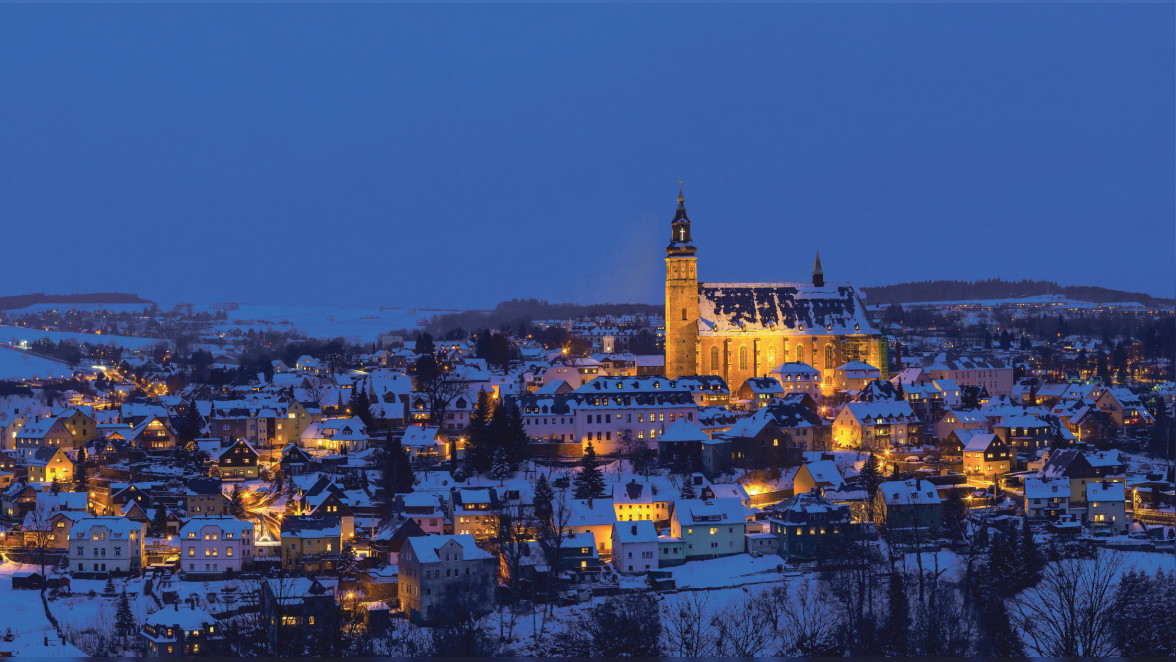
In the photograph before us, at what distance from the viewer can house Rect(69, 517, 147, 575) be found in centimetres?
2642

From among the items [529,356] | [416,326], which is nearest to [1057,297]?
[416,326]

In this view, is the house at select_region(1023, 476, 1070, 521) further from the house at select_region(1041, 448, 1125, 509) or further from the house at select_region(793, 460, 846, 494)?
the house at select_region(793, 460, 846, 494)

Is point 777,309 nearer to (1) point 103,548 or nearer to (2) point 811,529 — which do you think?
(2) point 811,529

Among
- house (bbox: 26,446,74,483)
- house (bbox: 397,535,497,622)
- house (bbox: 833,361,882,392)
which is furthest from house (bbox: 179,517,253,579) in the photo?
house (bbox: 833,361,882,392)

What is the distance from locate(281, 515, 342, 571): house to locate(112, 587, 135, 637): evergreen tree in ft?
12.1

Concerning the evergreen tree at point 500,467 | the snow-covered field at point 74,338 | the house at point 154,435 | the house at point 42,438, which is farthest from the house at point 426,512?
the snow-covered field at point 74,338

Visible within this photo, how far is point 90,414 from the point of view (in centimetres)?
3941

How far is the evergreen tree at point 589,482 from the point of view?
2967cm

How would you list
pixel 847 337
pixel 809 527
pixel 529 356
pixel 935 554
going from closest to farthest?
pixel 935 554 < pixel 809 527 < pixel 847 337 < pixel 529 356

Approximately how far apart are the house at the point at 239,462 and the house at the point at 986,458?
19139 mm

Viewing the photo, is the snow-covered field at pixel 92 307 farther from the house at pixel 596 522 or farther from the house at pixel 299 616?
the house at pixel 299 616

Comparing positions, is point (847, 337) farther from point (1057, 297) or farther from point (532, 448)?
point (1057, 297)

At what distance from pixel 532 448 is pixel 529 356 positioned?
1011 inches

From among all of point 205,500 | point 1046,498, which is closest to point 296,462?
point 205,500
